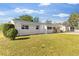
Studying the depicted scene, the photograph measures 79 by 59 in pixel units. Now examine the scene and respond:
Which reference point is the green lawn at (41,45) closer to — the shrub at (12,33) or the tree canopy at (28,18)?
the shrub at (12,33)

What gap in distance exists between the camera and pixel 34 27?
9.59m

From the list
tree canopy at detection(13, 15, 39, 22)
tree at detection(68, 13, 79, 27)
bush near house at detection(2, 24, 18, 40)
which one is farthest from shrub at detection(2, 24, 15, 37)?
tree at detection(68, 13, 79, 27)

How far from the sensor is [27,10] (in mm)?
8906

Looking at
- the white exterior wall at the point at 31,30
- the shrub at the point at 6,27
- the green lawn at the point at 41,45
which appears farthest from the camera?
the white exterior wall at the point at 31,30

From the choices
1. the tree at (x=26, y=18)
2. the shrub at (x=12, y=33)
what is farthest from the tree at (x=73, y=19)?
the shrub at (x=12, y=33)

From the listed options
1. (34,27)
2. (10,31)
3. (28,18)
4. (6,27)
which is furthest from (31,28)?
(6,27)

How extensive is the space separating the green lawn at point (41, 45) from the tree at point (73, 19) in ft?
1.21

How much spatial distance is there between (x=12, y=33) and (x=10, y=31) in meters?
0.15

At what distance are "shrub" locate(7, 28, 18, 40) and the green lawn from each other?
0.41 feet

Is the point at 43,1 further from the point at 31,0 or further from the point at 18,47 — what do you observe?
the point at 18,47

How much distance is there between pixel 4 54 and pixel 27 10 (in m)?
1.47

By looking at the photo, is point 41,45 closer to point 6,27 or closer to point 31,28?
point 31,28

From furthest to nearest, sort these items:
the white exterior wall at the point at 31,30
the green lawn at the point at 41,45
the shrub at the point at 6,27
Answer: the white exterior wall at the point at 31,30 < the shrub at the point at 6,27 < the green lawn at the point at 41,45

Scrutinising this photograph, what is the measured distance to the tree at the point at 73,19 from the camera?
898cm
